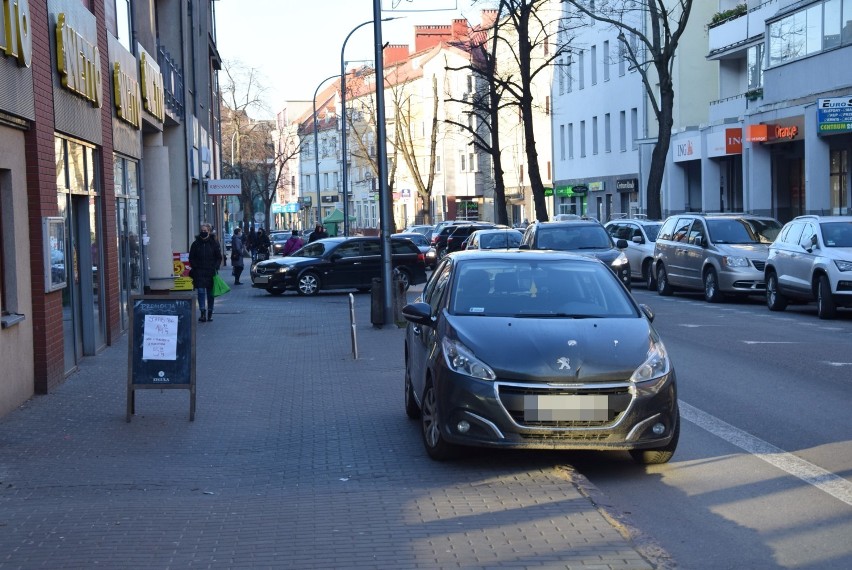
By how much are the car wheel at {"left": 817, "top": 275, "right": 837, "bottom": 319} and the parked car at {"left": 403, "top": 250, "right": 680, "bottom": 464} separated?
1165 cm

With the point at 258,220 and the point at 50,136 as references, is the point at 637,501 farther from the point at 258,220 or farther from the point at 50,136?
the point at 258,220

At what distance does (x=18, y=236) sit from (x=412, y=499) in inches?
246

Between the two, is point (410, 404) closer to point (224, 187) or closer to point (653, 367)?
point (653, 367)

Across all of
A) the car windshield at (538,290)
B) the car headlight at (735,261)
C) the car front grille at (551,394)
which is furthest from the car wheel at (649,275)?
the car front grille at (551,394)

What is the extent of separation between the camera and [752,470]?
8000 mm

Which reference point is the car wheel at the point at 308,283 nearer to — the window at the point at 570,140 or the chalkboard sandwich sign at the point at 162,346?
the chalkboard sandwich sign at the point at 162,346

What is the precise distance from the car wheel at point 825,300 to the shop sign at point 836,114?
10486mm

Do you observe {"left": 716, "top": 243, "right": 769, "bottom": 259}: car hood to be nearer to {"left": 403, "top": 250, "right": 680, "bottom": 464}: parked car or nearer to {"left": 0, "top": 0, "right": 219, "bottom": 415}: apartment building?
{"left": 0, "top": 0, "right": 219, "bottom": 415}: apartment building

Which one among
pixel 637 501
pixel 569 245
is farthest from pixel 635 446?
pixel 569 245

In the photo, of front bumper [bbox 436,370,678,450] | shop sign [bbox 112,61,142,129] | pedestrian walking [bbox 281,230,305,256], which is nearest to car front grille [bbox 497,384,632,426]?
front bumper [bbox 436,370,678,450]

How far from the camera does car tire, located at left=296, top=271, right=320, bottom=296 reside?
30.3 meters

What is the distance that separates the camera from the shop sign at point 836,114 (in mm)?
28703

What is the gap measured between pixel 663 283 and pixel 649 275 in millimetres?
2043

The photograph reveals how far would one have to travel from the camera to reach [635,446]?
778 centimetres
